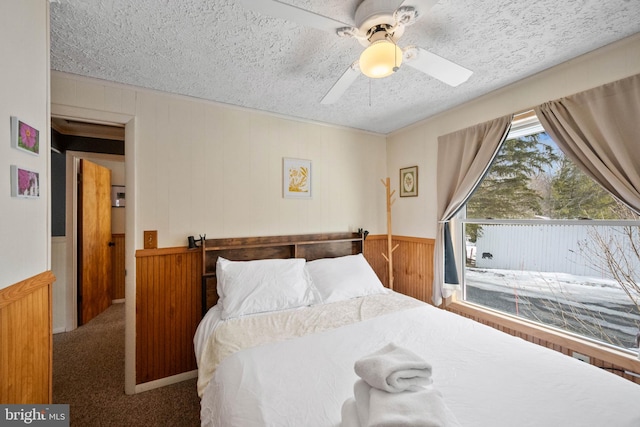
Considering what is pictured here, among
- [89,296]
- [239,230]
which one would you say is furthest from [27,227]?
[89,296]

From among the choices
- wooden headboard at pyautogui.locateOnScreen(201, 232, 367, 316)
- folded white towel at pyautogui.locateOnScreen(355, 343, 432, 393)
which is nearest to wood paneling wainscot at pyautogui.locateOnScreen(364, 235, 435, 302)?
wooden headboard at pyautogui.locateOnScreen(201, 232, 367, 316)

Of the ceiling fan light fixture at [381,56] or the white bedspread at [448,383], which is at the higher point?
the ceiling fan light fixture at [381,56]

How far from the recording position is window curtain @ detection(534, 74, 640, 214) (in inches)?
60.4

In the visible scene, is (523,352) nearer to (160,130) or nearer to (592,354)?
(592,354)

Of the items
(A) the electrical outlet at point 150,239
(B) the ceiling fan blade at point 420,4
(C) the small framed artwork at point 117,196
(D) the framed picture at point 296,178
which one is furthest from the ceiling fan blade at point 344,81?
(C) the small framed artwork at point 117,196

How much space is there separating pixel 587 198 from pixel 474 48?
4.22 ft

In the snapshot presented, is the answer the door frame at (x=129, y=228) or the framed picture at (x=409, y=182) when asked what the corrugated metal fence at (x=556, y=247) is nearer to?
the framed picture at (x=409, y=182)

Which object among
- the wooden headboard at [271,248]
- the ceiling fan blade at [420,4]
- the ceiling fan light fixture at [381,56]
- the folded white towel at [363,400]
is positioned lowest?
the folded white towel at [363,400]

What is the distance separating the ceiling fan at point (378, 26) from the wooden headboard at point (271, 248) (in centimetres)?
179

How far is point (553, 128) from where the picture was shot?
6.11 feet

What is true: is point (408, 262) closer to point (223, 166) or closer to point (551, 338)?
point (551, 338)

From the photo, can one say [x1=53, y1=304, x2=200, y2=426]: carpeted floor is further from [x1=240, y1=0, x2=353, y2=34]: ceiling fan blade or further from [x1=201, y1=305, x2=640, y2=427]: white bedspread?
[x1=240, y1=0, x2=353, y2=34]: ceiling fan blade

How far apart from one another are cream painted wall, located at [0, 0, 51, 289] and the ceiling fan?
962 millimetres

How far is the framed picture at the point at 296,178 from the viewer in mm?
2801
